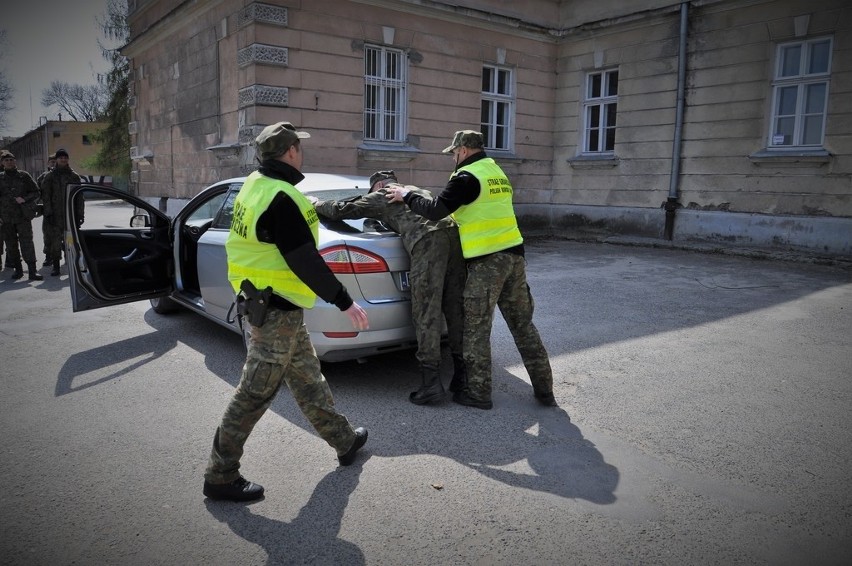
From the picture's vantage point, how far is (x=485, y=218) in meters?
4.26

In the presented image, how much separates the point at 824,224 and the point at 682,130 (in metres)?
3.41

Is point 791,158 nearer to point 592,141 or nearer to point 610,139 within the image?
point 610,139

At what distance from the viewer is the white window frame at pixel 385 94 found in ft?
42.3

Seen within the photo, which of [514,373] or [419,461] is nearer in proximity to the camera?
[419,461]

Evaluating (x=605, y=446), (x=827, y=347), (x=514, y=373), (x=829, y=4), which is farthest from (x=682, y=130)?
(x=605, y=446)

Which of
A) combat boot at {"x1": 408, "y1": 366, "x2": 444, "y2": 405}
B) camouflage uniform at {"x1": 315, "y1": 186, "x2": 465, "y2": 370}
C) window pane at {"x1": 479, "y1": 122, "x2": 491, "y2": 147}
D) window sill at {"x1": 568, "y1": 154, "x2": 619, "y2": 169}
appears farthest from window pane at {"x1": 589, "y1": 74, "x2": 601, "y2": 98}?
combat boot at {"x1": 408, "y1": 366, "x2": 444, "y2": 405}

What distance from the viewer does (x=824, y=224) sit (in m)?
11.5

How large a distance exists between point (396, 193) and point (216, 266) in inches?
77.5

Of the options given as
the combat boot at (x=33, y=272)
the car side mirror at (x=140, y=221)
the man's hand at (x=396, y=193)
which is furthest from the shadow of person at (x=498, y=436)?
the combat boot at (x=33, y=272)

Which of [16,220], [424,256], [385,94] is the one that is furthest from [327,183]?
[385,94]

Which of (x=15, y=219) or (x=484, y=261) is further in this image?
(x=15, y=219)

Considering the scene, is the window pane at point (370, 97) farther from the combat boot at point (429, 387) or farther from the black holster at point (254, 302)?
the black holster at point (254, 302)

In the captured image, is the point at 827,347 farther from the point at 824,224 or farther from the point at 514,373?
the point at 824,224

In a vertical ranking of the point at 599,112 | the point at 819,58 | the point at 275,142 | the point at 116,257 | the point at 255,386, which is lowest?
the point at 255,386
